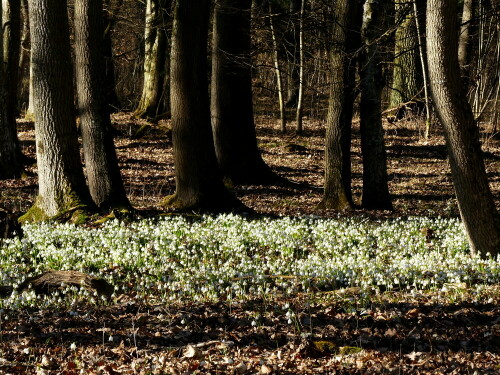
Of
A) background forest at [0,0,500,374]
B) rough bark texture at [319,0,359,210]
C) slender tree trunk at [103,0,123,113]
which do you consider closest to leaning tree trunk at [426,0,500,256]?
background forest at [0,0,500,374]

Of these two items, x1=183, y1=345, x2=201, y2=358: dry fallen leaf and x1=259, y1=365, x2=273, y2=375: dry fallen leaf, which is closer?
x1=259, y1=365, x2=273, y2=375: dry fallen leaf

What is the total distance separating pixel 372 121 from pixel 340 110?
0.86 meters

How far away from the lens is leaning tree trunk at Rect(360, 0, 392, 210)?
15.1 meters

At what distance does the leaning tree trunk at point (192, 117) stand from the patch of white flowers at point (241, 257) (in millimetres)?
1361

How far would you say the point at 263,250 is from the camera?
1107cm

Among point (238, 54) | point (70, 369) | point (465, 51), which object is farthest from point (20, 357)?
point (465, 51)

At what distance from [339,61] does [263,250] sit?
5.96 m

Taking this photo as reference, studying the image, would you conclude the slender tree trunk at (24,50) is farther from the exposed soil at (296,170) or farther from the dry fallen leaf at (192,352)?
the dry fallen leaf at (192,352)

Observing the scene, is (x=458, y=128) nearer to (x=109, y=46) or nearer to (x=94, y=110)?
(x=94, y=110)

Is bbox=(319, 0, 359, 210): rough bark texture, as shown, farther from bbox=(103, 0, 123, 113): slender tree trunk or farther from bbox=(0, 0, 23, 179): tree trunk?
bbox=(103, 0, 123, 113): slender tree trunk

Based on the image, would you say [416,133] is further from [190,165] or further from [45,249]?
[45,249]

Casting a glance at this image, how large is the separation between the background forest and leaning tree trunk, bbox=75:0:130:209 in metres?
0.04

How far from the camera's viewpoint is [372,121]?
51.4 ft

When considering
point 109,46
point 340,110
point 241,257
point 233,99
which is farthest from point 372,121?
point 109,46
